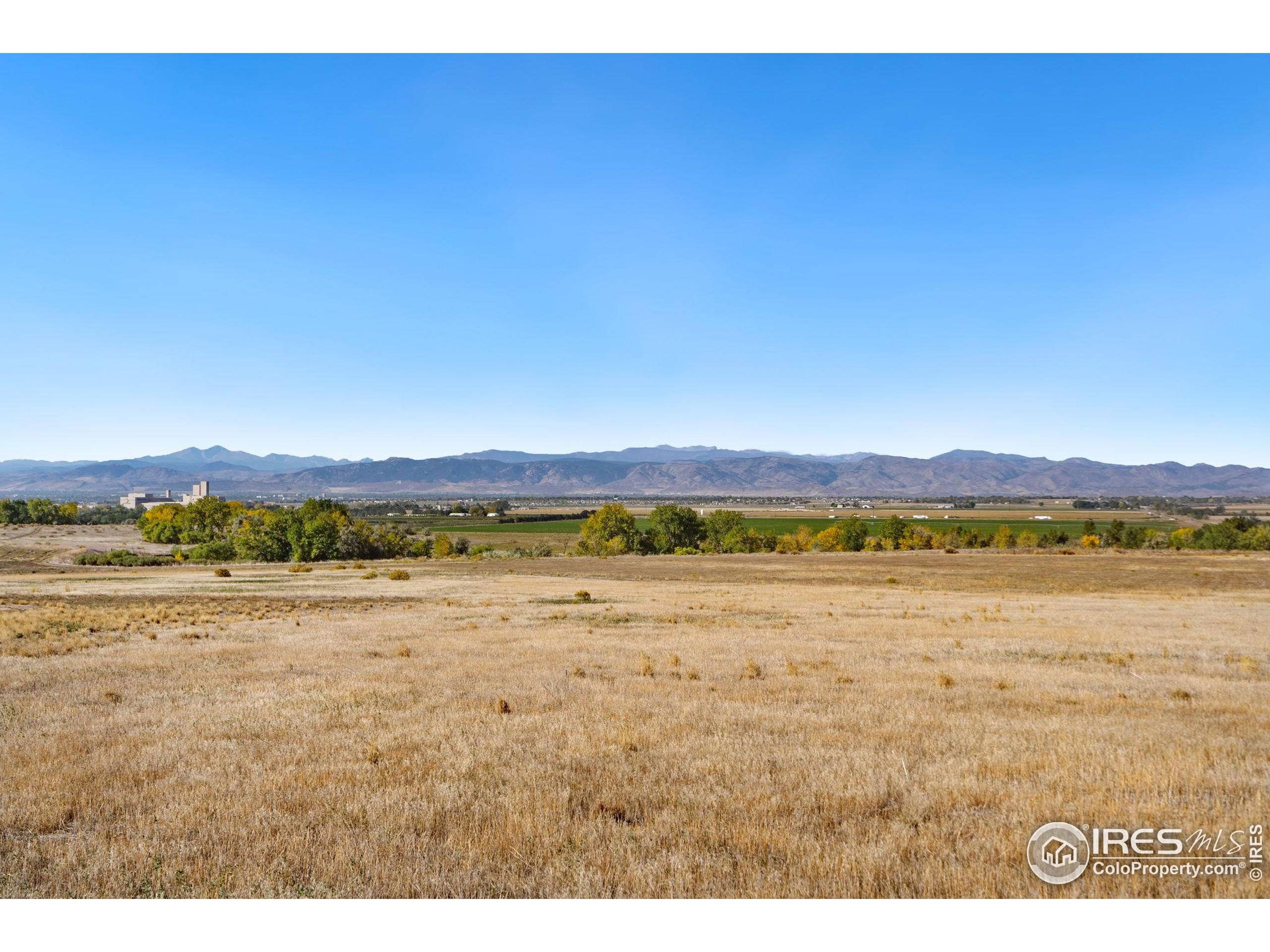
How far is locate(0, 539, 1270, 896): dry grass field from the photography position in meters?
6.53

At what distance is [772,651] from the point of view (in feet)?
69.8

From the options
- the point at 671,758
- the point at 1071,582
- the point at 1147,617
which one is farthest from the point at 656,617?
the point at 1071,582

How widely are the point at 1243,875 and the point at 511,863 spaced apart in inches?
240

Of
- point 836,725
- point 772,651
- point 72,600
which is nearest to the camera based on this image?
point 836,725

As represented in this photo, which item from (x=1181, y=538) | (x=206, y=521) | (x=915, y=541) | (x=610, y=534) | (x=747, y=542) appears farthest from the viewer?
(x=206, y=521)


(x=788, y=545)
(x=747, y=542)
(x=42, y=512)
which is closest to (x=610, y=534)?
(x=747, y=542)

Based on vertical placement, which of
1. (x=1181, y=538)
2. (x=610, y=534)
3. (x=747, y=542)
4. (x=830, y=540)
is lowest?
(x=747, y=542)

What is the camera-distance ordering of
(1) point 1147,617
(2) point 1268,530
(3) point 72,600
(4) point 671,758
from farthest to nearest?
1. (2) point 1268,530
2. (3) point 72,600
3. (1) point 1147,617
4. (4) point 671,758

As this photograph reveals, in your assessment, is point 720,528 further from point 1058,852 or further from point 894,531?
point 1058,852

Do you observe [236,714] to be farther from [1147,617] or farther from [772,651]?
[1147,617]

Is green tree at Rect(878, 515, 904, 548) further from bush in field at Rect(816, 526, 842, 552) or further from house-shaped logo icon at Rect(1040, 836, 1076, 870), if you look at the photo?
house-shaped logo icon at Rect(1040, 836, 1076, 870)
